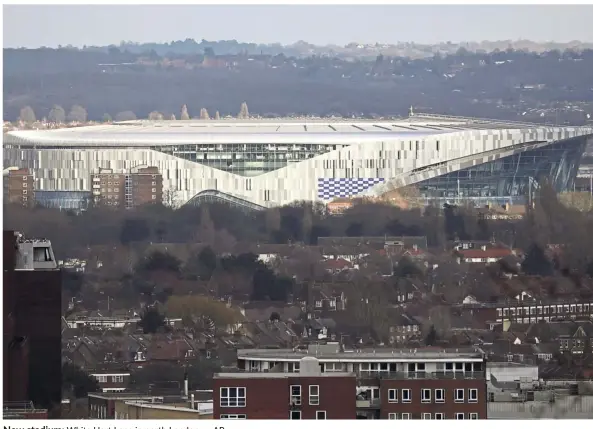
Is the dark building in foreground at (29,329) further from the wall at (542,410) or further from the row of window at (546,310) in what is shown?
the row of window at (546,310)

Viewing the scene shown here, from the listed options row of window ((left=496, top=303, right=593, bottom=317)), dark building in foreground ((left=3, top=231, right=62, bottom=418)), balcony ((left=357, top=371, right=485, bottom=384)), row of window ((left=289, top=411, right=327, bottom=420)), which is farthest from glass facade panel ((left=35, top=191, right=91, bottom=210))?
row of window ((left=289, top=411, right=327, bottom=420))

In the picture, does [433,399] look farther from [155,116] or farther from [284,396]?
[155,116]

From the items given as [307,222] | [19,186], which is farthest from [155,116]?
[307,222]

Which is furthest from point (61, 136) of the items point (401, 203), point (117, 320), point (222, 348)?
point (222, 348)

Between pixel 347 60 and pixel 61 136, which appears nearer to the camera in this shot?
pixel 61 136

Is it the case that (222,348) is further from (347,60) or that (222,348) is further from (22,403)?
(347,60)

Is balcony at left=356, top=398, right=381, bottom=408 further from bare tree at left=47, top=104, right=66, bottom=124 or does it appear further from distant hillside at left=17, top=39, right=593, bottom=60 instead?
distant hillside at left=17, top=39, right=593, bottom=60
